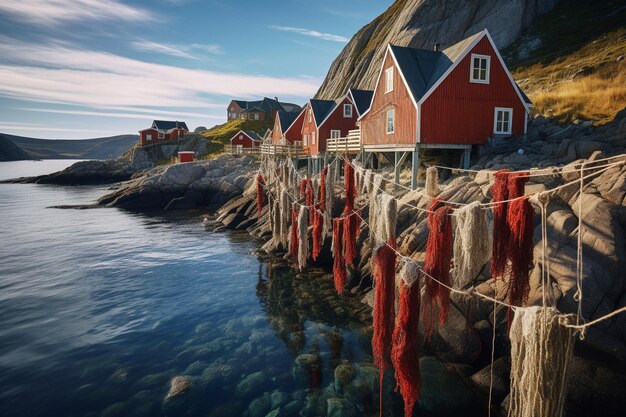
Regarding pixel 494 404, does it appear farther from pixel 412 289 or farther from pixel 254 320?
pixel 254 320

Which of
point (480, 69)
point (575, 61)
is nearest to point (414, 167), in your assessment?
point (480, 69)

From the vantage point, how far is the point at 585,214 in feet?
47.2

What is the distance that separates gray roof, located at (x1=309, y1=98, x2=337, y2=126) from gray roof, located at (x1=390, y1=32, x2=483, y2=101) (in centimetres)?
2139

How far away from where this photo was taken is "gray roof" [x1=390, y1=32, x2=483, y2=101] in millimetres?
27438

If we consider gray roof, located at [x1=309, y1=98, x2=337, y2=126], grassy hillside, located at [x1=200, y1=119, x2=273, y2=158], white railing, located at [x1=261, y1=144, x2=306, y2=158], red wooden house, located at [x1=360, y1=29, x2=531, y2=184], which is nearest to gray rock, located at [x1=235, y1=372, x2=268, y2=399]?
red wooden house, located at [x1=360, y1=29, x2=531, y2=184]

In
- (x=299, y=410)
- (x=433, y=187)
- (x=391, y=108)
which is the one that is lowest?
(x=299, y=410)

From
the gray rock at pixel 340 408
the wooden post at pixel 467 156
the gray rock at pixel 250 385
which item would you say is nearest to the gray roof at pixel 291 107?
the wooden post at pixel 467 156

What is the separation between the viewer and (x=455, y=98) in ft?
89.5

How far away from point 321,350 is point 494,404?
669cm

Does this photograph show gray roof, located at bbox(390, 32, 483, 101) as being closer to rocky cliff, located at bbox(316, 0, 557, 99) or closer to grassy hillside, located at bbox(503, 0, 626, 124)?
grassy hillside, located at bbox(503, 0, 626, 124)

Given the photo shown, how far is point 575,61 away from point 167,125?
10885 centimetres

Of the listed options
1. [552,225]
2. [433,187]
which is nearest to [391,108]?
[433,187]

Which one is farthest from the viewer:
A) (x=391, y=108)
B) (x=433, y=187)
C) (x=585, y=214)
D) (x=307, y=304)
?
(x=391, y=108)

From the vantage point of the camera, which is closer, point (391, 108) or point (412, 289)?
point (412, 289)
